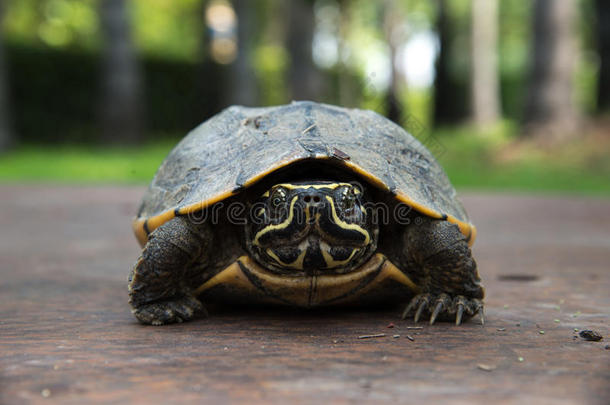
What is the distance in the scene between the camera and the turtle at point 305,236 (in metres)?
2.59

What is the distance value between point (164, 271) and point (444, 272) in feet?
4.19

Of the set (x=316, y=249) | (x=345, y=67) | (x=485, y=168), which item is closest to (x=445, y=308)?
(x=316, y=249)

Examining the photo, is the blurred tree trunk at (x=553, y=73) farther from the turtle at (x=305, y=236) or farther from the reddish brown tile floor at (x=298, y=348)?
the turtle at (x=305, y=236)

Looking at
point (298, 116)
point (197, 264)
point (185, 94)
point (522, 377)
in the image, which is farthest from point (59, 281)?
point (185, 94)

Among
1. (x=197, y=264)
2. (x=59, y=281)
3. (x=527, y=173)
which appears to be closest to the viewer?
(x=197, y=264)

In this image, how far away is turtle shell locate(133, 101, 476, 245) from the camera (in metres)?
2.81

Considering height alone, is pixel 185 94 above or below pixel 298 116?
above

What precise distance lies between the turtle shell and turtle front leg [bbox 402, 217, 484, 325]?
0.10 metres

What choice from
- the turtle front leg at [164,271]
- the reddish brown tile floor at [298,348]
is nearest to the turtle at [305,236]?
the turtle front leg at [164,271]

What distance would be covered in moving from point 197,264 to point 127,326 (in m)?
0.44

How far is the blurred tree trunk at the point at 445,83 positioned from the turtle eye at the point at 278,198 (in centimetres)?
2100

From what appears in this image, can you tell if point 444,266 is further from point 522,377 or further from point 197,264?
point 197,264

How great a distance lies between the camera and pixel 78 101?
19.4m

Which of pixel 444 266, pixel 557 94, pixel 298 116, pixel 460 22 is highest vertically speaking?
pixel 460 22
